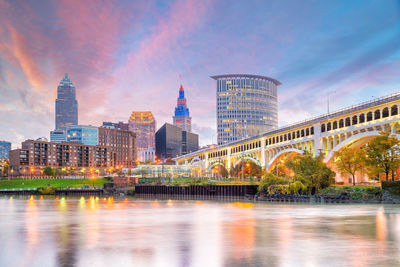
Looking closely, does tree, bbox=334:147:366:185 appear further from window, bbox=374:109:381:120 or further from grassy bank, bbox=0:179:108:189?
grassy bank, bbox=0:179:108:189

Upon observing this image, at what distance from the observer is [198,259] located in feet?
55.2

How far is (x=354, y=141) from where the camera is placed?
296ft

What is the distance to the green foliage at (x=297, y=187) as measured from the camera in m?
69.1

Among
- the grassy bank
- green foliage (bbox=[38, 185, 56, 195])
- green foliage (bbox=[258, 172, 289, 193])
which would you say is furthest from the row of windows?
the grassy bank

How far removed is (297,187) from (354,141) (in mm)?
28771

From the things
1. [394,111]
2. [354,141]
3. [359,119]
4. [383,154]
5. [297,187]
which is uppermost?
[394,111]

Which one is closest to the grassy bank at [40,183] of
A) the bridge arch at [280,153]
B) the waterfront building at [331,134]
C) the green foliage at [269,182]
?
the waterfront building at [331,134]

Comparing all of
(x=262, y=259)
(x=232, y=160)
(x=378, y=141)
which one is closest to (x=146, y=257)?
(x=262, y=259)

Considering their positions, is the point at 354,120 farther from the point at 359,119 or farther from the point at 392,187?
the point at 392,187

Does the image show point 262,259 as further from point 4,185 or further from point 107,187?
point 4,185

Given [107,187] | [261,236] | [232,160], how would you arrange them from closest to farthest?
1. [261,236]
2. [107,187]
3. [232,160]

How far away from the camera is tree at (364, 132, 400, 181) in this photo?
69.4m

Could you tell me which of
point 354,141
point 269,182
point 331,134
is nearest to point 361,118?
point 354,141

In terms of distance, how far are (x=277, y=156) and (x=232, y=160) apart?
168 feet
